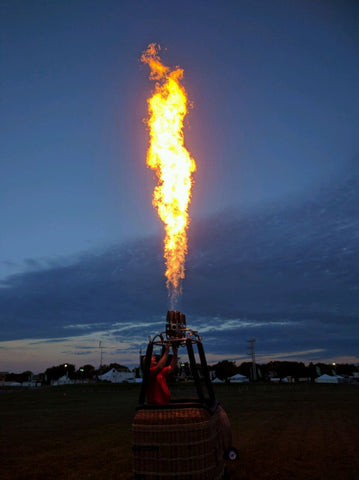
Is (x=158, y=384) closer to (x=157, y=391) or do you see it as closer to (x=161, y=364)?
(x=157, y=391)

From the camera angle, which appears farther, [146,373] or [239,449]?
[239,449]

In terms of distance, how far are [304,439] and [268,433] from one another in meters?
1.63

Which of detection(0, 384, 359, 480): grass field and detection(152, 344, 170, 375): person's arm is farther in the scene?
detection(0, 384, 359, 480): grass field

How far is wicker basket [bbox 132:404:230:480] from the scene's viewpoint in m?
6.04

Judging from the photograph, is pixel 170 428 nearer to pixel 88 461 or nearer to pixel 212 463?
pixel 212 463

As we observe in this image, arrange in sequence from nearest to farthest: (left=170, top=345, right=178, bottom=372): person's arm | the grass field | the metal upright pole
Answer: the metal upright pole < (left=170, top=345, right=178, bottom=372): person's arm < the grass field

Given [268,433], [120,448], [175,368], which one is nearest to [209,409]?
[175,368]

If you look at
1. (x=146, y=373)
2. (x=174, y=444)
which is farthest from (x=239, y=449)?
(x=174, y=444)

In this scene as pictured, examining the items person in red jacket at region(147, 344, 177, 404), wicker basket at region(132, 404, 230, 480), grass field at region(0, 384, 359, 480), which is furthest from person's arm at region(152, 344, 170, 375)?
grass field at region(0, 384, 359, 480)

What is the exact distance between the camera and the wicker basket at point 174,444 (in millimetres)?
6039

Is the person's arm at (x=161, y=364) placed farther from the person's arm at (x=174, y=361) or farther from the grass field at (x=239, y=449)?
the grass field at (x=239, y=449)

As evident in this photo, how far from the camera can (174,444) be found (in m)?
6.08

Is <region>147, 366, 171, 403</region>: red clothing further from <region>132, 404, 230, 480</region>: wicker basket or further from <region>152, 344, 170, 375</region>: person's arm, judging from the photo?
<region>132, 404, 230, 480</region>: wicker basket

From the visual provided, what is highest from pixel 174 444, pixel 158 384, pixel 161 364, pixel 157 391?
pixel 161 364
